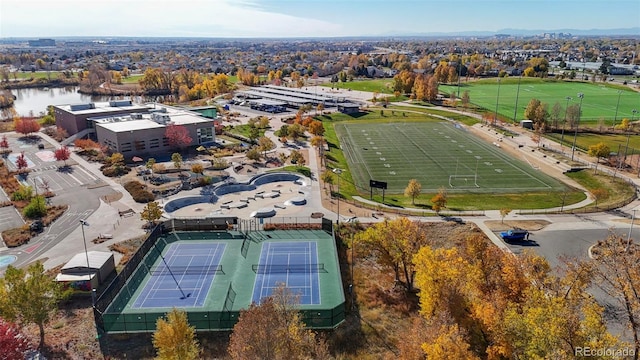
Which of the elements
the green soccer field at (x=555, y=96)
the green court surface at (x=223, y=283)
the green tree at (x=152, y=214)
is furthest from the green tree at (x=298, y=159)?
the green soccer field at (x=555, y=96)

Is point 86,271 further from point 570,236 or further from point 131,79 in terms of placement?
point 131,79

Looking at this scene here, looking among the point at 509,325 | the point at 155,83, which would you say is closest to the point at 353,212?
the point at 509,325

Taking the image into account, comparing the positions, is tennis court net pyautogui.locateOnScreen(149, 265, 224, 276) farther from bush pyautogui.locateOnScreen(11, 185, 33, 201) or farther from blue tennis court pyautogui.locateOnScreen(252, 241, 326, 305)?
bush pyautogui.locateOnScreen(11, 185, 33, 201)

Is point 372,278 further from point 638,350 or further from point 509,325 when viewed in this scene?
point 638,350

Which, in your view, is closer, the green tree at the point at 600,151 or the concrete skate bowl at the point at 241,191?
the concrete skate bowl at the point at 241,191

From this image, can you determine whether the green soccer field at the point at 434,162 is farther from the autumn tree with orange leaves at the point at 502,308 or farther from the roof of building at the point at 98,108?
the roof of building at the point at 98,108

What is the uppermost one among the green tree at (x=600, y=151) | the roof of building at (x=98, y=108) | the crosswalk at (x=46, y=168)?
the roof of building at (x=98, y=108)

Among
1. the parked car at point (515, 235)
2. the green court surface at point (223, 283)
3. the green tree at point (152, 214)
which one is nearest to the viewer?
the green court surface at point (223, 283)
